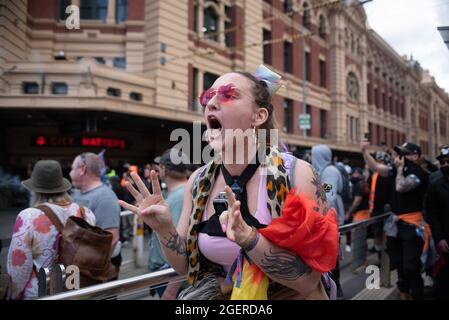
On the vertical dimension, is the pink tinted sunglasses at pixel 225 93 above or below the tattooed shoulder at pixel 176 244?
above

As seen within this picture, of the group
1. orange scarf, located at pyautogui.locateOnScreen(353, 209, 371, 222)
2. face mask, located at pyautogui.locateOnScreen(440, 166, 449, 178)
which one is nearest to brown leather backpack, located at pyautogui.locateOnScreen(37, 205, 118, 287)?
face mask, located at pyautogui.locateOnScreen(440, 166, 449, 178)

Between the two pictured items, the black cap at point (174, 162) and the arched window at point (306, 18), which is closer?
the black cap at point (174, 162)

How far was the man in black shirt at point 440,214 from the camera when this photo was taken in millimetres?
3217

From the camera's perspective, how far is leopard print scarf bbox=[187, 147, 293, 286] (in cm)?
128

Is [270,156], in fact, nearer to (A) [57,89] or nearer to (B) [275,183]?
(B) [275,183]

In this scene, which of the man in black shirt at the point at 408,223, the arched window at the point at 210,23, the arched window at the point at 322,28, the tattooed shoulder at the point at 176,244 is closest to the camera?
the tattooed shoulder at the point at 176,244

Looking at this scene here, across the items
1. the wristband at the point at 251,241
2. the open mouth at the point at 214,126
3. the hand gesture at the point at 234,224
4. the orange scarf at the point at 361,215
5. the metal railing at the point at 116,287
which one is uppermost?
the open mouth at the point at 214,126

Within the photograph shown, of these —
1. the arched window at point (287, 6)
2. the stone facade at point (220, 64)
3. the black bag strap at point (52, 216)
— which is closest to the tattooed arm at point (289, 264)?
the stone facade at point (220, 64)

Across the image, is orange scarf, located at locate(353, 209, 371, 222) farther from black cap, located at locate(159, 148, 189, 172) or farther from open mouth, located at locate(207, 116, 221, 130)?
open mouth, located at locate(207, 116, 221, 130)

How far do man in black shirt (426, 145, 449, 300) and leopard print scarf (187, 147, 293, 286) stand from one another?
8.08ft

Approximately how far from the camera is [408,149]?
3482mm

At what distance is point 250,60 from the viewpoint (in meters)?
12.3

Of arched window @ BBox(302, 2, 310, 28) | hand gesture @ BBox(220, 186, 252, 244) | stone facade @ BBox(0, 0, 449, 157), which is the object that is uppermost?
arched window @ BBox(302, 2, 310, 28)

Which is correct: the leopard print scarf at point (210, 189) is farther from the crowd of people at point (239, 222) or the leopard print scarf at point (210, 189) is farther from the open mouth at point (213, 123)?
the open mouth at point (213, 123)
